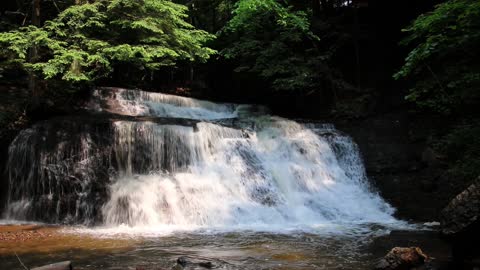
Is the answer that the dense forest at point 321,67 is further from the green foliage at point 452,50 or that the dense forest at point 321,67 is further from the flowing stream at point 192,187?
the flowing stream at point 192,187

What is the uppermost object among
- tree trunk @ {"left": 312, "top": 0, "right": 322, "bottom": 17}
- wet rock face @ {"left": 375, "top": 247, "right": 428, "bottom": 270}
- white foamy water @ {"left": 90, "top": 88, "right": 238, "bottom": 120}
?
tree trunk @ {"left": 312, "top": 0, "right": 322, "bottom": 17}

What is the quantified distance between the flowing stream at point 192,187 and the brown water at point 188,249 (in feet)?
0.25

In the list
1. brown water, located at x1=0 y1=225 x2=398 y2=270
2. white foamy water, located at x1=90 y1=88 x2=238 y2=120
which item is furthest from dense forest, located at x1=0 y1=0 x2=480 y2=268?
brown water, located at x1=0 y1=225 x2=398 y2=270

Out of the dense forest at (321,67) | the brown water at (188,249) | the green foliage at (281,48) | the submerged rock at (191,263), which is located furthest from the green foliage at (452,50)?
the submerged rock at (191,263)

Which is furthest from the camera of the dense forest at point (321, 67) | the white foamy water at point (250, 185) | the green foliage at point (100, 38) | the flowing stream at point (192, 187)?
the green foliage at point (100, 38)

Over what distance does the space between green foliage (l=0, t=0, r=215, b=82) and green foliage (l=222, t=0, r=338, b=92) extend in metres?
3.24

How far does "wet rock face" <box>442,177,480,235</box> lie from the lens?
5.84 metres

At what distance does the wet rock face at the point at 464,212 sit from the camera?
5.84m

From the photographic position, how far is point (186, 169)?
40.3 ft

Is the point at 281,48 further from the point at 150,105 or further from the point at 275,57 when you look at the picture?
the point at 150,105

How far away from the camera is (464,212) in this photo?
596 cm

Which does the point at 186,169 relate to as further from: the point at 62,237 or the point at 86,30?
the point at 86,30

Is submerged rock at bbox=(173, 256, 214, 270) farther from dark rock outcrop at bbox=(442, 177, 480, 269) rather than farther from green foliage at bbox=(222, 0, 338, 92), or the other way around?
green foliage at bbox=(222, 0, 338, 92)

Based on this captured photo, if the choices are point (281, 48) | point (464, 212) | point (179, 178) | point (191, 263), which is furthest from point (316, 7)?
point (191, 263)
